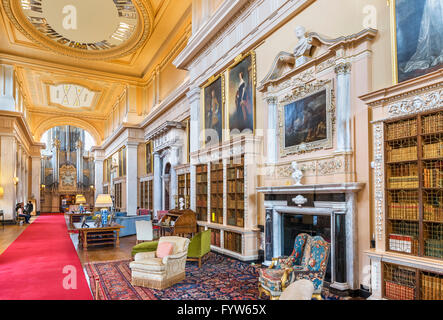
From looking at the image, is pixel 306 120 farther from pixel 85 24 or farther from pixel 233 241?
pixel 85 24

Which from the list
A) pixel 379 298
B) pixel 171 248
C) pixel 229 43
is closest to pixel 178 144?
pixel 229 43

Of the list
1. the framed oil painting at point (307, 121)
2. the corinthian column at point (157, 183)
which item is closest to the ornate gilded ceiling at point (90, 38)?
the corinthian column at point (157, 183)

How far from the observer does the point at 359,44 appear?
5.00 meters

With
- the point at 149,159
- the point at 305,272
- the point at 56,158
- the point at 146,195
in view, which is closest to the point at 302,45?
the point at 305,272

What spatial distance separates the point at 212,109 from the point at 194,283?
5502 millimetres

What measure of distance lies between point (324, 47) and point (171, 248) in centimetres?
463

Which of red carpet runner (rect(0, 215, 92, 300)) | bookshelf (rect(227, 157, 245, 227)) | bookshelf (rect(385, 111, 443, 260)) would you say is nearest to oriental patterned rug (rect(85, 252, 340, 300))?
red carpet runner (rect(0, 215, 92, 300))

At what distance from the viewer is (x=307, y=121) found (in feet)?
Answer: 19.8

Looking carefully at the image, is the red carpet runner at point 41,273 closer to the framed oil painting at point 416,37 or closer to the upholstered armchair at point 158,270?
the upholstered armchair at point 158,270

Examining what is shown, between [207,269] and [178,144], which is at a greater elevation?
[178,144]

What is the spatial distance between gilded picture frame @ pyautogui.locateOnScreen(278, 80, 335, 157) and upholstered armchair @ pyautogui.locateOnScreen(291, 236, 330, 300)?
1.75 meters

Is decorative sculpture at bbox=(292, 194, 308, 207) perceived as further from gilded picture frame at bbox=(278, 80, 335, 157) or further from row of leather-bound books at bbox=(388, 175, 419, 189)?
row of leather-bound books at bbox=(388, 175, 419, 189)

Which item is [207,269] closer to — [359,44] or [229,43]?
[359,44]

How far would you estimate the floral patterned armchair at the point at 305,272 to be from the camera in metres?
4.33
